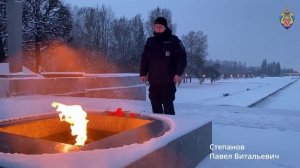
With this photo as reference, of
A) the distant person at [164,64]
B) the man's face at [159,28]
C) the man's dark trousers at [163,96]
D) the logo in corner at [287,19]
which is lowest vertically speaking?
the man's dark trousers at [163,96]

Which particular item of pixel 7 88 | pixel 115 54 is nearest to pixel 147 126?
pixel 7 88

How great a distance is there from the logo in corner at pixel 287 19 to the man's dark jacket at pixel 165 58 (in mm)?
17205

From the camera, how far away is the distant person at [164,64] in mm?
4395

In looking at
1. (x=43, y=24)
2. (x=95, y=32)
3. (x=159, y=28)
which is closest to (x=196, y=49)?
(x=95, y=32)

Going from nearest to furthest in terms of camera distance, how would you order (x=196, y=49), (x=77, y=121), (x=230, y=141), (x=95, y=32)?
(x=77, y=121)
(x=230, y=141)
(x=95, y=32)
(x=196, y=49)

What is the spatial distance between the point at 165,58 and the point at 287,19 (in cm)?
1814

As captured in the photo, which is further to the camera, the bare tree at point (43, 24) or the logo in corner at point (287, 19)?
the bare tree at point (43, 24)

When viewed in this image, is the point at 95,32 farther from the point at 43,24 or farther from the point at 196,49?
the point at 43,24

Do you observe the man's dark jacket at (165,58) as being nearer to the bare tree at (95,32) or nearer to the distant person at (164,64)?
the distant person at (164,64)

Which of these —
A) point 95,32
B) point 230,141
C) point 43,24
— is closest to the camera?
point 230,141

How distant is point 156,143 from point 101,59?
1546 inches

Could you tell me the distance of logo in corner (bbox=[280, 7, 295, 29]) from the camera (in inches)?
773

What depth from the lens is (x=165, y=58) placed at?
174 inches

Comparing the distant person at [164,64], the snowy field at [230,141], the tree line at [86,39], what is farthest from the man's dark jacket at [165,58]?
the tree line at [86,39]
